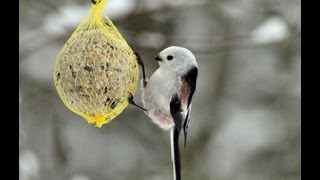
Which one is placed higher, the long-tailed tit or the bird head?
the bird head

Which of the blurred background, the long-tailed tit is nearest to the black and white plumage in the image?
→ the long-tailed tit

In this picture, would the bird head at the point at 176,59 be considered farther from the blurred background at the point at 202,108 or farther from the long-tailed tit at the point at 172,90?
the blurred background at the point at 202,108

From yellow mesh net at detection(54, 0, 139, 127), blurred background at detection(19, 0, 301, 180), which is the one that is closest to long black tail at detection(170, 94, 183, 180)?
A: yellow mesh net at detection(54, 0, 139, 127)

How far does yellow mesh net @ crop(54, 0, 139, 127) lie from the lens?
165 cm

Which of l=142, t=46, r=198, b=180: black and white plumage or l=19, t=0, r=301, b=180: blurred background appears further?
l=19, t=0, r=301, b=180: blurred background

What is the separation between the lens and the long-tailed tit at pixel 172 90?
1.64 meters

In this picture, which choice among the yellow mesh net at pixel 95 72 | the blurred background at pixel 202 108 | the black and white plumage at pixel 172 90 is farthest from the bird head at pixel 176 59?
the blurred background at pixel 202 108

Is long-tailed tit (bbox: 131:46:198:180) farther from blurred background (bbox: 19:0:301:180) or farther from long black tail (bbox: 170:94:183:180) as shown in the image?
blurred background (bbox: 19:0:301:180)

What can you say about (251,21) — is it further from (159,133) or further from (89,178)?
(89,178)

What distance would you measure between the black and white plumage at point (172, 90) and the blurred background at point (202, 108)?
81 centimetres

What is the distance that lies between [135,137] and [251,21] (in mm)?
874

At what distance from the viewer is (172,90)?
1.68 meters

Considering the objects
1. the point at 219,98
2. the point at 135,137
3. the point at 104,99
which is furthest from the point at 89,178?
the point at 104,99

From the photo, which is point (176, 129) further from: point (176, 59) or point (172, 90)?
point (176, 59)
